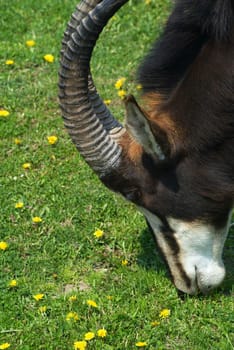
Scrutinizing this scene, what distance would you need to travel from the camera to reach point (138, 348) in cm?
606

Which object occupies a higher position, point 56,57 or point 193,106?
point 193,106

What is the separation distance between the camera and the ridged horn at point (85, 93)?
573 centimetres

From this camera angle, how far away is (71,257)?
7.00 m

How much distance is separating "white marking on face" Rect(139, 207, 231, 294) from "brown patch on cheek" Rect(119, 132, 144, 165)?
0.37m

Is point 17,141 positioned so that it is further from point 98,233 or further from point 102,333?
point 102,333

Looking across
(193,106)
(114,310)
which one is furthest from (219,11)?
(114,310)

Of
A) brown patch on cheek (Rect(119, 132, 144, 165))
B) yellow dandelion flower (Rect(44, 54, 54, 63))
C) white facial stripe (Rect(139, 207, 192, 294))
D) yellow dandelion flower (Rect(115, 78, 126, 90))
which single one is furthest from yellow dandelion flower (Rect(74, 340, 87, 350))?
yellow dandelion flower (Rect(44, 54, 54, 63))

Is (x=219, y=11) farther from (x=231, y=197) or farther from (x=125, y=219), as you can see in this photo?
(x=125, y=219)

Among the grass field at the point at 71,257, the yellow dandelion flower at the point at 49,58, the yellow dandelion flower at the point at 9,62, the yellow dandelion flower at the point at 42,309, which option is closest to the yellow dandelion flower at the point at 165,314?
the grass field at the point at 71,257

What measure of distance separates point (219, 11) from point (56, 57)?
429 centimetres

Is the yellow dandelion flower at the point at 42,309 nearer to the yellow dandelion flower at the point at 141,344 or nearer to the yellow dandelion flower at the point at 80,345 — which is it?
the yellow dandelion flower at the point at 80,345

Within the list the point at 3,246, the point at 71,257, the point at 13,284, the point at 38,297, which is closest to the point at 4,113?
the point at 3,246

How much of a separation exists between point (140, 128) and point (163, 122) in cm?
31

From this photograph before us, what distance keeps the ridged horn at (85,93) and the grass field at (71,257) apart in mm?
993
